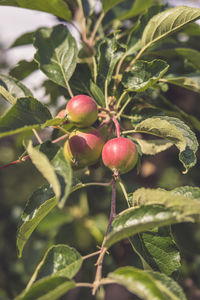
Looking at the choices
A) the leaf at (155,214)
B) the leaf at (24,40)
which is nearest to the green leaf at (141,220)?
the leaf at (155,214)

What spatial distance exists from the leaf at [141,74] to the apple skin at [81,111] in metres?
0.14

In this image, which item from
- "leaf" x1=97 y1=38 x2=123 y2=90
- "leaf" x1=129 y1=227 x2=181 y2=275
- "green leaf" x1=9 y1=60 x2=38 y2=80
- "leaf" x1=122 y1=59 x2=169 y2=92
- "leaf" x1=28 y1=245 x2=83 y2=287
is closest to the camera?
"leaf" x1=28 y1=245 x2=83 y2=287

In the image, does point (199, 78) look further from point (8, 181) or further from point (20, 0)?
point (8, 181)

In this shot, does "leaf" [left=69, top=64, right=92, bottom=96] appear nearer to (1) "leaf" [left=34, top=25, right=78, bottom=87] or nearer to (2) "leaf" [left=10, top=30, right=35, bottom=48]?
(1) "leaf" [left=34, top=25, right=78, bottom=87]

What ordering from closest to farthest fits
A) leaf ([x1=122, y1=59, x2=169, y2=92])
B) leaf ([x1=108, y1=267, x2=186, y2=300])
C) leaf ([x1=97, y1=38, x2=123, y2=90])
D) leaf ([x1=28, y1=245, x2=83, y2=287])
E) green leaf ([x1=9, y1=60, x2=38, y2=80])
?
leaf ([x1=108, y1=267, x2=186, y2=300]) → leaf ([x1=28, y1=245, x2=83, y2=287]) → leaf ([x1=122, y1=59, x2=169, y2=92]) → leaf ([x1=97, y1=38, x2=123, y2=90]) → green leaf ([x1=9, y1=60, x2=38, y2=80])

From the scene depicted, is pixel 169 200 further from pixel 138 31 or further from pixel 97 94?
pixel 138 31

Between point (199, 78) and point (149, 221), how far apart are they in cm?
53

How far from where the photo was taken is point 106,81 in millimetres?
920

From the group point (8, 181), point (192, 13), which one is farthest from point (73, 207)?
point (8, 181)

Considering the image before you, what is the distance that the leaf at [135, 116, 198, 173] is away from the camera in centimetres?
73

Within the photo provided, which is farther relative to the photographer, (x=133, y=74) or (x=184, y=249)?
(x=184, y=249)

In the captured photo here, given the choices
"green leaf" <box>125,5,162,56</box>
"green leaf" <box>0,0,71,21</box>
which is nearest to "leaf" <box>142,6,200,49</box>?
"green leaf" <box>125,5,162,56</box>

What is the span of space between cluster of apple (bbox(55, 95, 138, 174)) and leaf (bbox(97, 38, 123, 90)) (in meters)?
0.19

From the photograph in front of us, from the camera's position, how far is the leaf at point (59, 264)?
23.9 inches
